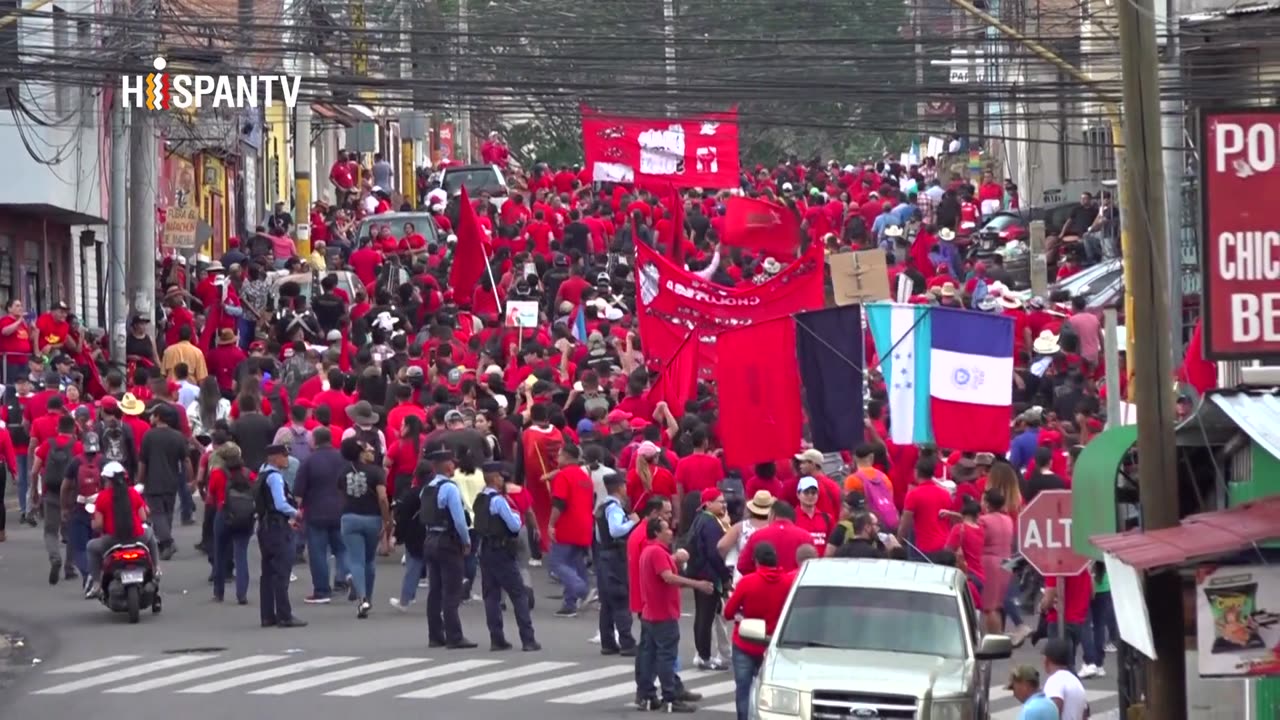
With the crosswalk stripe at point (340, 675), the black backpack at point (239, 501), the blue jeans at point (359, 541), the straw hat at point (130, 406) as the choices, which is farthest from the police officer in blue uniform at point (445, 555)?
the straw hat at point (130, 406)

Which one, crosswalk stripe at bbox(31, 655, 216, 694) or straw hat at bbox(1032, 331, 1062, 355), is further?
straw hat at bbox(1032, 331, 1062, 355)

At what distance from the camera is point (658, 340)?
24938 mm

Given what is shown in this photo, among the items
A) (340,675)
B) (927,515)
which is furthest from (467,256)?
(340,675)

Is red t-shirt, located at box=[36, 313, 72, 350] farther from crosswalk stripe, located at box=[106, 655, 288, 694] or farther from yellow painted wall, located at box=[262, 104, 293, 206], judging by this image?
yellow painted wall, located at box=[262, 104, 293, 206]

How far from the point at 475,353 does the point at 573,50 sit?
28332 millimetres

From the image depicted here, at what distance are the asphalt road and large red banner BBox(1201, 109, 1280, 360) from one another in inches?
247

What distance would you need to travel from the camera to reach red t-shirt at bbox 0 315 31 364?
30547 millimetres

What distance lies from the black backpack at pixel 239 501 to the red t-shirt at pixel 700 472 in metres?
3.84

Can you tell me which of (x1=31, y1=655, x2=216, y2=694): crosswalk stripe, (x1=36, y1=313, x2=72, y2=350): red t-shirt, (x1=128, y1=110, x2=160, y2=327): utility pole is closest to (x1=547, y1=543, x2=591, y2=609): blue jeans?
(x1=31, y1=655, x2=216, y2=694): crosswalk stripe

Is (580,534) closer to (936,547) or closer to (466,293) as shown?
(936,547)

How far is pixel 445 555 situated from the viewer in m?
20.2

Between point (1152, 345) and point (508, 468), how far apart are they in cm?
1045

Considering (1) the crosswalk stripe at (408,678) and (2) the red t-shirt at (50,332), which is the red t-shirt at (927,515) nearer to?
(1) the crosswalk stripe at (408,678)

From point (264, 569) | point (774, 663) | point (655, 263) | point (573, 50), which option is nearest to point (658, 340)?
point (655, 263)
